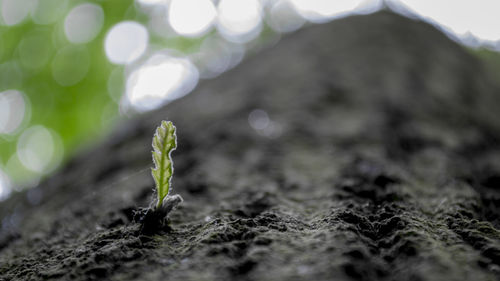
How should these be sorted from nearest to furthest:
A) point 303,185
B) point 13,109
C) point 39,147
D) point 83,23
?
point 303,185, point 83,23, point 13,109, point 39,147

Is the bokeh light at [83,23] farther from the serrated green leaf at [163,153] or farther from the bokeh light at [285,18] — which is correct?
the serrated green leaf at [163,153]

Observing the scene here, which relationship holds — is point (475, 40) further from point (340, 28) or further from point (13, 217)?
point (13, 217)

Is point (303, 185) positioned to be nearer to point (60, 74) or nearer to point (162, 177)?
point (162, 177)

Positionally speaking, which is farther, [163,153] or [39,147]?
[39,147]

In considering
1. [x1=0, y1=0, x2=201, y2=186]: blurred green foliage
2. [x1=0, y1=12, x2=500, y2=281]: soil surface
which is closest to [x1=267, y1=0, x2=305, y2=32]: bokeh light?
[x1=0, y1=0, x2=201, y2=186]: blurred green foliage

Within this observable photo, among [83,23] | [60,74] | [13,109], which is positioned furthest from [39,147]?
[83,23]

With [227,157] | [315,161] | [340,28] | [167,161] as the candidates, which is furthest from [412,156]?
[340,28]

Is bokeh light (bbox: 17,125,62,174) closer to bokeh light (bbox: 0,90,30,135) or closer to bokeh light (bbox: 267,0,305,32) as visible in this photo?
bokeh light (bbox: 0,90,30,135)
